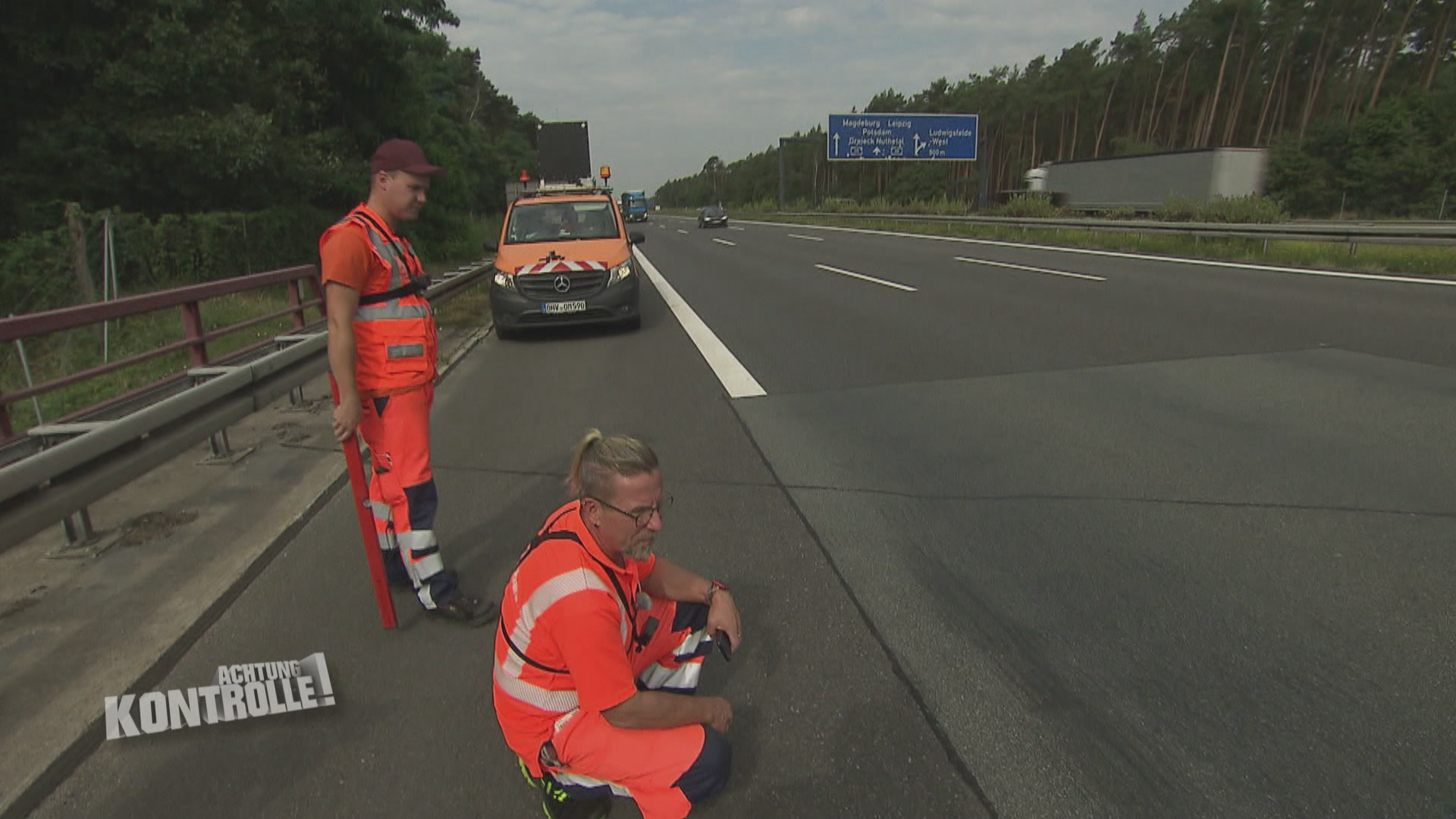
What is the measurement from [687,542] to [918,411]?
9.18ft

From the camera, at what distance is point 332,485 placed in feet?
15.9

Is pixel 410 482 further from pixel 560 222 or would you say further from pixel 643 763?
pixel 560 222

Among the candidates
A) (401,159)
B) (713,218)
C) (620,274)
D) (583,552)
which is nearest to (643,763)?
(583,552)

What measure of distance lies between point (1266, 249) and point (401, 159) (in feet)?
58.8

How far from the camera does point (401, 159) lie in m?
3.11

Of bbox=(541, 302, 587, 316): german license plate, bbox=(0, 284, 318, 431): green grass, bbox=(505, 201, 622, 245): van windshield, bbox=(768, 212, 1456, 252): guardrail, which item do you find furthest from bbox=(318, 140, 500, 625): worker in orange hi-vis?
bbox=(768, 212, 1456, 252): guardrail

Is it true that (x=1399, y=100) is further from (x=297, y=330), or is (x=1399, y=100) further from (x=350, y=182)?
(x=297, y=330)

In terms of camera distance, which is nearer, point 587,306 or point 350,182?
point 587,306

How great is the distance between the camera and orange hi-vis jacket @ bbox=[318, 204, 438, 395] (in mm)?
3152

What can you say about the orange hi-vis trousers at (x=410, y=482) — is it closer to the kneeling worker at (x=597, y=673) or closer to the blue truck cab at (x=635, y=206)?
the kneeling worker at (x=597, y=673)

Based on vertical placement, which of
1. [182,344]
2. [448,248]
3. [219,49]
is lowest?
[448,248]

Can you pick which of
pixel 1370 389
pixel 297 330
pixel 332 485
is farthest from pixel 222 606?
pixel 1370 389

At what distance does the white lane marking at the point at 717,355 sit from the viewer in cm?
720

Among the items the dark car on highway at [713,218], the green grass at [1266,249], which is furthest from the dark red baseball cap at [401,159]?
the dark car on highway at [713,218]
